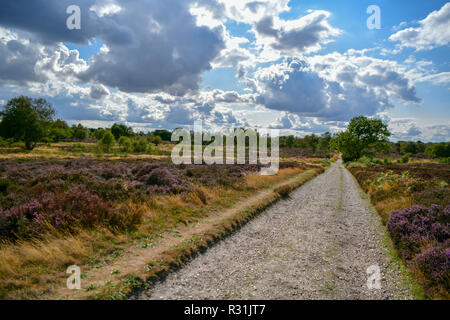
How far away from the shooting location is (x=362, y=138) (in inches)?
2299

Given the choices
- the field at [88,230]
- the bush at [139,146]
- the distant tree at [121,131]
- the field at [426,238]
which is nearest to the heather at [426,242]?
the field at [426,238]

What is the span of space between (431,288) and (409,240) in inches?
110

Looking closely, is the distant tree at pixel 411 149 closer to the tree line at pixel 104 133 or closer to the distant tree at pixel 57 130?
the tree line at pixel 104 133

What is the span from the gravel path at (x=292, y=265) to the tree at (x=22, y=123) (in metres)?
75.6

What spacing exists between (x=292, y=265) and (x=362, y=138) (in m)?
60.7

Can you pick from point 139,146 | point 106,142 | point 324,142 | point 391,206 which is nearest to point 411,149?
point 324,142

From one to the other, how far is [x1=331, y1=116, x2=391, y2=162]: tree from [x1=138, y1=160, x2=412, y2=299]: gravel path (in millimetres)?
52601

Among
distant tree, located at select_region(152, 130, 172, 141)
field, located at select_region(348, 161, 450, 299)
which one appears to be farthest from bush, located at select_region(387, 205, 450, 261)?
distant tree, located at select_region(152, 130, 172, 141)

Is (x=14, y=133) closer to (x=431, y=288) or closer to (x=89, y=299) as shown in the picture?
(x=89, y=299)

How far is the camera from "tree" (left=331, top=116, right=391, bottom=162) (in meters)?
56.8

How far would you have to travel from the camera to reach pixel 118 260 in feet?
23.1

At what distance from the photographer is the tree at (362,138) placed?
186 ft

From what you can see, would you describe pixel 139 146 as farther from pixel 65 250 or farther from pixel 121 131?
pixel 65 250

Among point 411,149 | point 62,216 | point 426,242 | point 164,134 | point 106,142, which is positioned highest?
point 164,134
